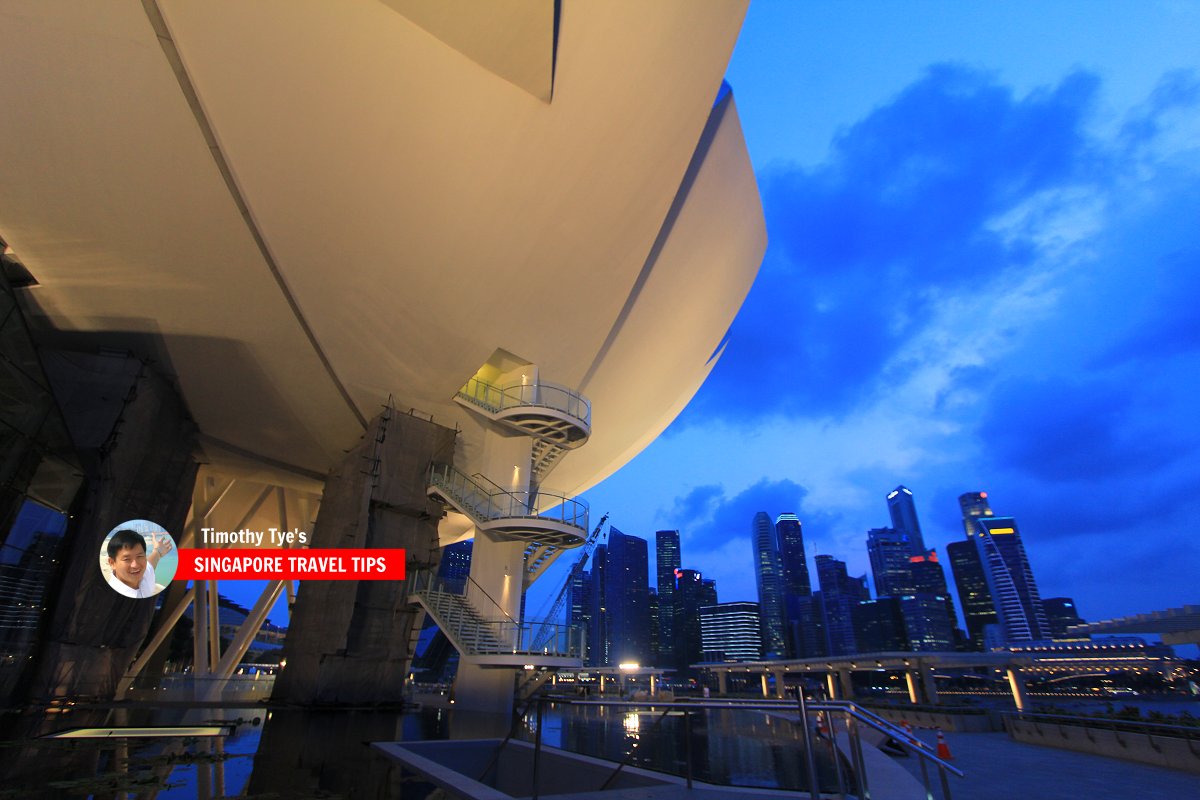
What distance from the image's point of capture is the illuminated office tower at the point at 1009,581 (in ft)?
479

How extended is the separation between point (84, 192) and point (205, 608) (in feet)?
58.2

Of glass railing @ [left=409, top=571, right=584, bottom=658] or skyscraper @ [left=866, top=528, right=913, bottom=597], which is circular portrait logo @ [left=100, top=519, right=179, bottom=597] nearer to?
glass railing @ [left=409, top=571, right=584, bottom=658]

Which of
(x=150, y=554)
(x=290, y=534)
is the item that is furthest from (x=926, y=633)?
(x=150, y=554)

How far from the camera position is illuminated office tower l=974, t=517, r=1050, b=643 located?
146000 millimetres

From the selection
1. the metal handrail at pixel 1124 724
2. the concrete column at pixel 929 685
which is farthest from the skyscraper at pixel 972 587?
the metal handrail at pixel 1124 724

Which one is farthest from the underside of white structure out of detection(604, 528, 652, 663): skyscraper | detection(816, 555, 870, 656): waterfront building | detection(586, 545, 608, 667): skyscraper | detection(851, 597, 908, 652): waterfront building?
detection(816, 555, 870, 656): waterfront building

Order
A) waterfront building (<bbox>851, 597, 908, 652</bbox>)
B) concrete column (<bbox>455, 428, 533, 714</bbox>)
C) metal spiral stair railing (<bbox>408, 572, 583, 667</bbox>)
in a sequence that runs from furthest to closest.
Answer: waterfront building (<bbox>851, 597, 908, 652</bbox>) < concrete column (<bbox>455, 428, 533, 714</bbox>) < metal spiral stair railing (<bbox>408, 572, 583, 667</bbox>)

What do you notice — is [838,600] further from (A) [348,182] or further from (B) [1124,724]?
(A) [348,182]

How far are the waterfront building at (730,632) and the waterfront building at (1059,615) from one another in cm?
7585

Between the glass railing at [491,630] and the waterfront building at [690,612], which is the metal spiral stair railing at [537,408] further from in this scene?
the waterfront building at [690,612]

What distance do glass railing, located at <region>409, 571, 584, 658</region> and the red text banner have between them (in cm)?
133

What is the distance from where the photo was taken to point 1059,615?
5979 inches

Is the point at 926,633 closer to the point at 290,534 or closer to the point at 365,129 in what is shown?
the point at 290,534

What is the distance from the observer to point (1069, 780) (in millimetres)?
7141
